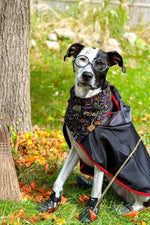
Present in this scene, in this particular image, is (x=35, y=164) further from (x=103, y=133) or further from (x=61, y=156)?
(x=103, y=133)

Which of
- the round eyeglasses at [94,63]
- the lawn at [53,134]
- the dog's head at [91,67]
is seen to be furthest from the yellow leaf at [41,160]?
the round eyeglasses at [94,63]

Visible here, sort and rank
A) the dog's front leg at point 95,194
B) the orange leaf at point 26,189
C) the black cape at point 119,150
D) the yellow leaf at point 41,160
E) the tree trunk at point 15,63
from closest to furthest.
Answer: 1. the black cape at point 119,150
2. the dog's front leg at point 95,194
3. the orange leaf at point 26,189
4. the yellow leaf at point 41,160
5. the tree trunk at point 15,63

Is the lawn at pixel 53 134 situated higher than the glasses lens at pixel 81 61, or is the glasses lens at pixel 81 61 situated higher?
the glasses lens at pixel 81 61

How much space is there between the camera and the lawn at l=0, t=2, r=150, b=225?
→ 2629 mm

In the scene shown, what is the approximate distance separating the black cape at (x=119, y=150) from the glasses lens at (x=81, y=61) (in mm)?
476

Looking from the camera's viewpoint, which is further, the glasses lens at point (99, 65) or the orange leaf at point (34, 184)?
the orange leaf at point (34, 184)

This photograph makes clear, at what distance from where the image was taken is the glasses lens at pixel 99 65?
7.85 feet

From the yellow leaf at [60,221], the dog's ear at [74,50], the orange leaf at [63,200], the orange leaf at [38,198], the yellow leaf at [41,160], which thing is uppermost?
the dog's ear at [74,50]

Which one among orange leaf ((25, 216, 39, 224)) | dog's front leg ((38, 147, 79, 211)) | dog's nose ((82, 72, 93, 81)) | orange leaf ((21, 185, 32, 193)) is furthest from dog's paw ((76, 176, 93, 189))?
→ dog's nose ((82, 72, 93, 81))

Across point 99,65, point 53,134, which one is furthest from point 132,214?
point 53,134

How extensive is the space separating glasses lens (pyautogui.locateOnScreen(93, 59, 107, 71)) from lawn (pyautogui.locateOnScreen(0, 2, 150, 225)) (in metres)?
0.74

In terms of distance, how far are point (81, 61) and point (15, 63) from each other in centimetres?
164

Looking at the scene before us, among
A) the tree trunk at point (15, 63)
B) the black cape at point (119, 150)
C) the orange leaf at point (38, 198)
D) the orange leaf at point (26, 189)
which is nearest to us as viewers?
the black cape at point (119, 150)

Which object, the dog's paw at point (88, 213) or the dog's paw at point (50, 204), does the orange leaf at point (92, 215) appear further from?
the dog's paw at point (50, 204)
